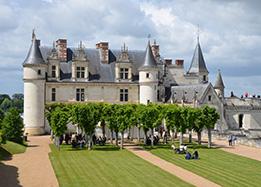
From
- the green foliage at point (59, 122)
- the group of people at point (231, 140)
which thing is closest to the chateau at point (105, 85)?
the group of people at point (231, 140)

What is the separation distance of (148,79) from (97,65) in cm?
674

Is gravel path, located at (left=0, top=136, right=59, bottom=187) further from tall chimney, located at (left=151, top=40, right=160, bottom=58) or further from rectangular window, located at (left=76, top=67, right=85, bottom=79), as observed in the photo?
tall chimney, located at (left=151, top=40, right=160, bottom=58)

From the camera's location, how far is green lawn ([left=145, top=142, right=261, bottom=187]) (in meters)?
24.6

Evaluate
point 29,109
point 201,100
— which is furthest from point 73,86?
point 201,100

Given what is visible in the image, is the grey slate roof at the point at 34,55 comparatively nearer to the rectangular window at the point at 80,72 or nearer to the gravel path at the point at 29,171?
the rectangular window at the point at 80,72

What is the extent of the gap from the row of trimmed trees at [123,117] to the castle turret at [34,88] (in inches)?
521

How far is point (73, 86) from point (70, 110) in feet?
55.6

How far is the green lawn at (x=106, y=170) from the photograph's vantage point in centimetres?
2373

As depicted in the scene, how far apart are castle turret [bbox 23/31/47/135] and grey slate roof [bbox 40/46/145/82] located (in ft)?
10.4

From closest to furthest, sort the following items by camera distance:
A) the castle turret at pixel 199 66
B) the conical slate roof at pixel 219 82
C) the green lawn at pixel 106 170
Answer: the green lawn at pixel 106 170
the conical slate roof at pixel 219 82
the castle turret at pixel 199 66

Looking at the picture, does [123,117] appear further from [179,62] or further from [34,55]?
[179,62]

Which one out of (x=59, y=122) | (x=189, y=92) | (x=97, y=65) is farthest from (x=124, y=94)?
(x=59, y=122)

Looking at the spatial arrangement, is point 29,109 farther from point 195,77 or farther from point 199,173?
point 199,173

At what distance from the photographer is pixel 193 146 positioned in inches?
1687
